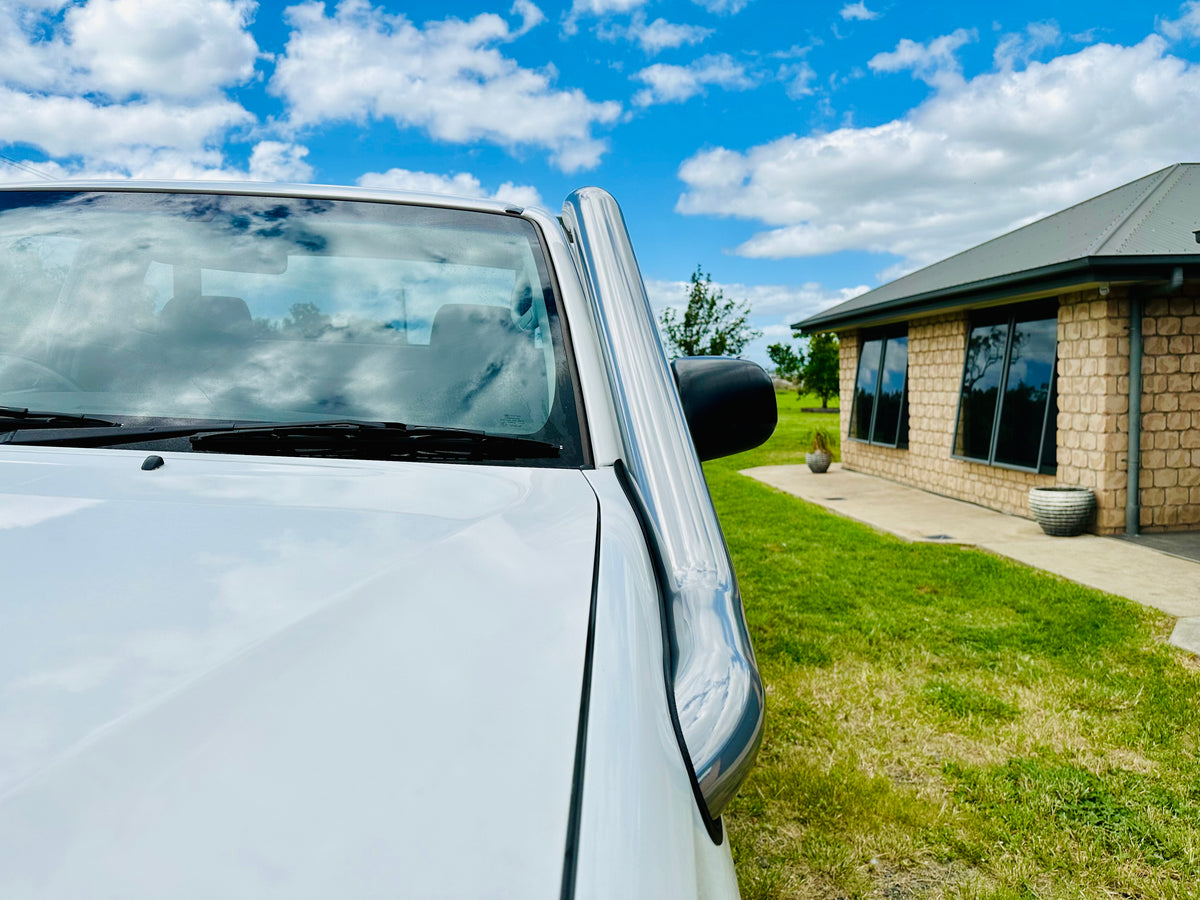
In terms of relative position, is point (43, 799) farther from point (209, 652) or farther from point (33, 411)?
point (33, 411)

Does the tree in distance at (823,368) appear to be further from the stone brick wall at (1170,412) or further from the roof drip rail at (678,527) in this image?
the roof drip rail at (678,527)

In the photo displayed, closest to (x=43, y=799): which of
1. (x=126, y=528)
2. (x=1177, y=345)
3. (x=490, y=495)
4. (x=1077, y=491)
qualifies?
(x=126, y=528)

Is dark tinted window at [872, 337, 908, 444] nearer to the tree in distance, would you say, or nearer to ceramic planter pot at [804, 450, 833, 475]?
ceramic planter pot at [804, 450, 833, 475]

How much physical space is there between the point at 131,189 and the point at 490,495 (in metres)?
1.29

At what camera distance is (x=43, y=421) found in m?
1.39

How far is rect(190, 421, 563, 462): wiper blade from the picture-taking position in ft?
4.37

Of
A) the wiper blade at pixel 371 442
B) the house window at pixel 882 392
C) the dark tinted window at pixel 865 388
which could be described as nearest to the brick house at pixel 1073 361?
the house window at pixel 882 392

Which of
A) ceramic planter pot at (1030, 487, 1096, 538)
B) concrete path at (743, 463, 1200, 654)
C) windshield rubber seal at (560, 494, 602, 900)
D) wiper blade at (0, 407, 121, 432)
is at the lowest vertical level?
concrete path at (743, 463, 1200, 654)

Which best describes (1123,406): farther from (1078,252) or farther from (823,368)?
(823,368)

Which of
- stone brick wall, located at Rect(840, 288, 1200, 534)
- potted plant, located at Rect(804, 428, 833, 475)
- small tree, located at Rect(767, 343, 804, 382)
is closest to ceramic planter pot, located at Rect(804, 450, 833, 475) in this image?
potted plant, located at Rect(804, 428, 833, 475)

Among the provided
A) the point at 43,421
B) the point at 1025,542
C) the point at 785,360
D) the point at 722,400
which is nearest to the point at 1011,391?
the point at 1025,542

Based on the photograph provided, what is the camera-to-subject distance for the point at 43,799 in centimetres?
51

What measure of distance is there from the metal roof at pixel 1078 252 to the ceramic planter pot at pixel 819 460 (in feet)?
7.83

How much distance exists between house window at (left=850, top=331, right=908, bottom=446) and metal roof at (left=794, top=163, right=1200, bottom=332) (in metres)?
0.71
